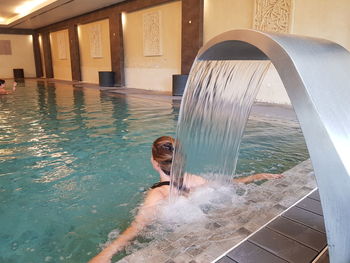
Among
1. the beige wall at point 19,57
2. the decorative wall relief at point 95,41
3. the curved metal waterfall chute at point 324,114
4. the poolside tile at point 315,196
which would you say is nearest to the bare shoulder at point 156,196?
the poolside tile at point 315,196

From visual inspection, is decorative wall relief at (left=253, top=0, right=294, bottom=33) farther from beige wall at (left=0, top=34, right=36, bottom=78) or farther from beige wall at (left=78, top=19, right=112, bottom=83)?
beige wall at (left=0, top=34, right=36, bottom=78)

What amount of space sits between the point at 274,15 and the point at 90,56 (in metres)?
11.5

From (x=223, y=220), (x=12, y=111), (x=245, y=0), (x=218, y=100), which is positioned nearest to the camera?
(x=223, y=220)

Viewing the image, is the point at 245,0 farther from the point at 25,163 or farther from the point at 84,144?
the point at 25,163

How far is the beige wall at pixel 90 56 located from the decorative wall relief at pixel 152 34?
10.7 ft

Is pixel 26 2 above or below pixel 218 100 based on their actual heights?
above

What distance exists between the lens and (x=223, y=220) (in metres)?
1.93

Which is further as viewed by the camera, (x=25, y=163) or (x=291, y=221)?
(x=25, y=163)

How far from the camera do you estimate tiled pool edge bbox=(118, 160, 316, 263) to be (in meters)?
1.52

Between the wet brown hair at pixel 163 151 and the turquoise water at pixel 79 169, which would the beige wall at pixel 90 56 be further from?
the wet brown hair at pixel 163 151

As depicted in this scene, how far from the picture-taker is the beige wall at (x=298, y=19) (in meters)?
6.55

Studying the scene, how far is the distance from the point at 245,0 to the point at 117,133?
5.70 m

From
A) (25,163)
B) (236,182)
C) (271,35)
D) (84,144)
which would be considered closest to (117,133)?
(84,144)

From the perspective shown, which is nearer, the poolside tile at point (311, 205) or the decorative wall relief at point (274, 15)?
the poolside tile at point (311, 205)
